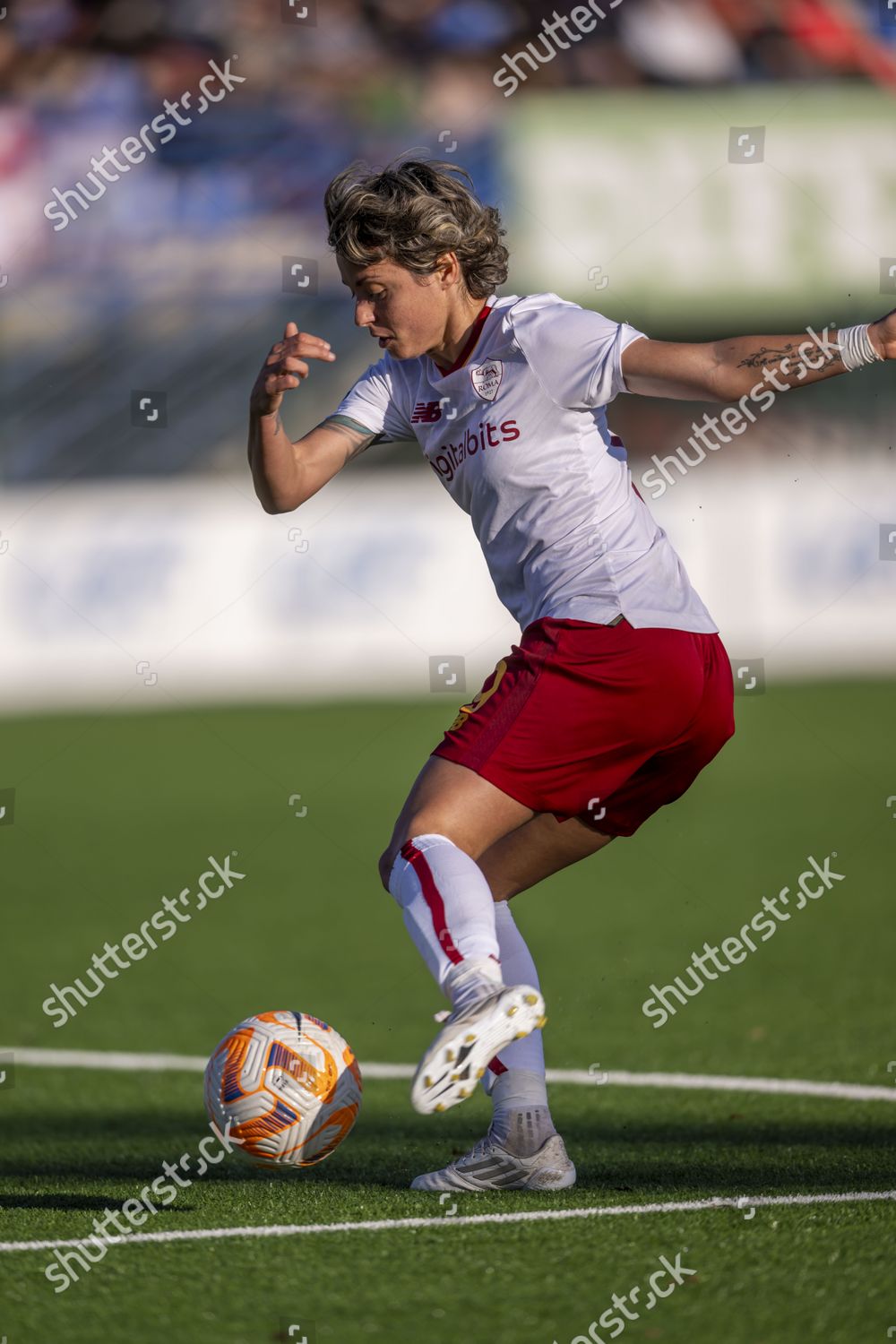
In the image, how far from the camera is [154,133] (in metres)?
24.3

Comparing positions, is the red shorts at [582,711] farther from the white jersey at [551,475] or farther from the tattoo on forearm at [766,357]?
the tattoo on forearm at [766,357]

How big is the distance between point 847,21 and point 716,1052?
22.7 metres

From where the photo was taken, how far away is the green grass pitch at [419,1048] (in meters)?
3.45

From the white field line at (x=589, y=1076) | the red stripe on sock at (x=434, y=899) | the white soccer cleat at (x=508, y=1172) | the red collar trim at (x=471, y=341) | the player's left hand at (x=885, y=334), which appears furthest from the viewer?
the white field line at (x=589, y=1076)

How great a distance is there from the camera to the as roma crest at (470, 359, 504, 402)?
13.5ft

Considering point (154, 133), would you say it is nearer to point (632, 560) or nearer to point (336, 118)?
point (336, 118)

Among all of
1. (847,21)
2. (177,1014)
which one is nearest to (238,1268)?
(177,1014)

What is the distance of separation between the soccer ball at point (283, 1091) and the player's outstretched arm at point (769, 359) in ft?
6.13

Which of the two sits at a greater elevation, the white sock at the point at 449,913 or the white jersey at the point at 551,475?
the white jersey at the point at 551,475

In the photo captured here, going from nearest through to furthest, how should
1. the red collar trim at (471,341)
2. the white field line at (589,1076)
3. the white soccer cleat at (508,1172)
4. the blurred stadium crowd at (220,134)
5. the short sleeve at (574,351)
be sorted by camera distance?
the short sleeve at (574,351) → the red collar trim at (471,341) → the white soccer cleat at (508,1172) → the white field line at (589,1076) → the blurred stadium crowd at (220,134)

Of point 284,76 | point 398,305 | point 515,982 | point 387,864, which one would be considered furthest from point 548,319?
point 284,76

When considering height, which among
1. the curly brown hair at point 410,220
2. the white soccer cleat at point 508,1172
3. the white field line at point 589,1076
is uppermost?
the curly brown hair at point 410,220

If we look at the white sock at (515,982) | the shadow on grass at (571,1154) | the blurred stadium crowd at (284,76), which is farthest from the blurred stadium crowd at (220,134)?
the white sock at (515,982)

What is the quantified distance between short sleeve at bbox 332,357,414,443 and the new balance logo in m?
0.15
